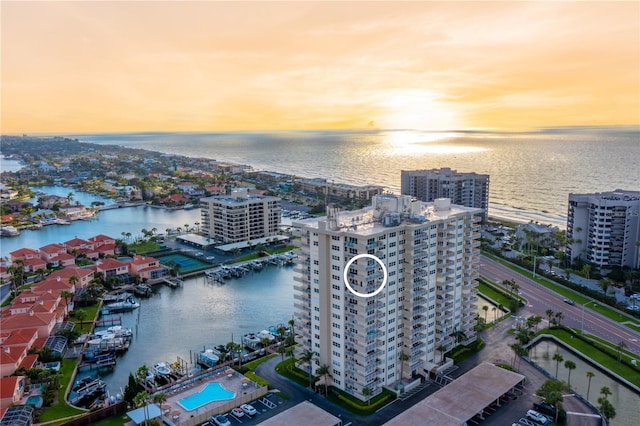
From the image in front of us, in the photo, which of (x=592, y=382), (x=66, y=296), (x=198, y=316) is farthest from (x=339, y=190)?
(x=592, y=382)

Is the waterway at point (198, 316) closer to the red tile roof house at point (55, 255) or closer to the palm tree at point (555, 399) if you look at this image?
the red tile roof house at point (55, 255)

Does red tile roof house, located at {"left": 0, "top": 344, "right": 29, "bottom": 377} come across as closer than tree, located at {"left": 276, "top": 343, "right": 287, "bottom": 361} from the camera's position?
Yes

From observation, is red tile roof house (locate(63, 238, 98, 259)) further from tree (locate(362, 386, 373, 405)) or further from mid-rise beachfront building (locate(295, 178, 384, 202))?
tree (locate(362, 386, 373, 405))

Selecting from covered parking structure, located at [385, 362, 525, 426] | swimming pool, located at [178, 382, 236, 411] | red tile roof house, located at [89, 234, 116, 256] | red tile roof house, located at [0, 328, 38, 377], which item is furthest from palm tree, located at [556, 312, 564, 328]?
red tile roof house, located at [89, 234, 116, 256]

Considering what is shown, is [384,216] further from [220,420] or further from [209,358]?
[209,358]

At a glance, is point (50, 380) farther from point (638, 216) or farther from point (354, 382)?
point (638, 216)

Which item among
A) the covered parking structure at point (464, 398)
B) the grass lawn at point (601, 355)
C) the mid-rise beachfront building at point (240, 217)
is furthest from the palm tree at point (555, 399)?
the mid-rise beachfront building at point (240, 217)
